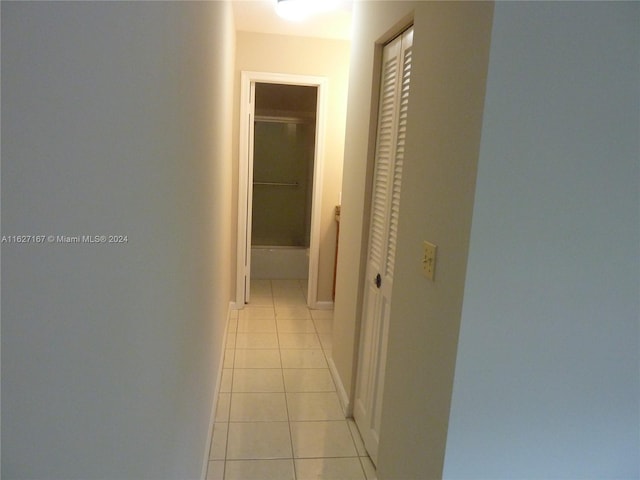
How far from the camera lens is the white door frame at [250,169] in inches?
144

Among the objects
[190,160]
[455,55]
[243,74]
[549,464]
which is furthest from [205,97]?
[243,74]

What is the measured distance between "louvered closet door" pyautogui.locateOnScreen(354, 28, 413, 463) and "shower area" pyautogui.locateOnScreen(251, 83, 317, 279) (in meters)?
2.84

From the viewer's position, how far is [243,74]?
3613 millimetres

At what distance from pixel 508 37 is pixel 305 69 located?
2863 millimetres

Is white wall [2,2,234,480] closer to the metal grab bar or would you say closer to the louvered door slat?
the louvered door slat

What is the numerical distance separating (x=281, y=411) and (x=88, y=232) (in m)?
2.11

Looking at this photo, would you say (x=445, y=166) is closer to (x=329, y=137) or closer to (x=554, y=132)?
(x=554, y=132)

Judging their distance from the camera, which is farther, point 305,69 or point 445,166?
point 305,69

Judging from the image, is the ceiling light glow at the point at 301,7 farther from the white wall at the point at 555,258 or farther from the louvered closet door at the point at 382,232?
the white wall at the point at 555,258

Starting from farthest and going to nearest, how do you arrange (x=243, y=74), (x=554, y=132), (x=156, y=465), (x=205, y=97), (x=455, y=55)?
(x=243, y=74) < (x=205, y=97) < (x=455, y=55) < (x=554, y=132) < (x=156, y=465)

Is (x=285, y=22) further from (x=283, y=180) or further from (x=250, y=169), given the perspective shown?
(x=283, y=180)

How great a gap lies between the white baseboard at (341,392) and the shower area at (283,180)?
7.21 feet

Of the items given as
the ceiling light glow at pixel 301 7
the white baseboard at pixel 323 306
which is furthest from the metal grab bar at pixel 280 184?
the ceiling light glow at pixel 301 7

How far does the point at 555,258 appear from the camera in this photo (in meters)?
1.20
